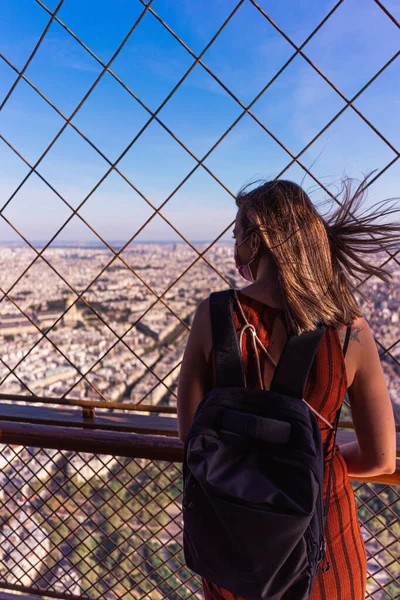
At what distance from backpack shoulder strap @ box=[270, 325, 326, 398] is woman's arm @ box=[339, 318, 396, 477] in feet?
0.36

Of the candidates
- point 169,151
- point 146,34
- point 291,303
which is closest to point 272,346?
point 291,303

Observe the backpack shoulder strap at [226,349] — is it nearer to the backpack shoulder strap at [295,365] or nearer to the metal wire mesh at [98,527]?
the backpack shoulder strap at [295,365]

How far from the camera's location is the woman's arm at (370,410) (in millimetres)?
766

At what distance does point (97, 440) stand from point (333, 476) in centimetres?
82

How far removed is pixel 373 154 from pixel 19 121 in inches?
61.0

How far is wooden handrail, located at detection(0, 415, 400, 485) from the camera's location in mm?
1234

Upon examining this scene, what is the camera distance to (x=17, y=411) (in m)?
1.46

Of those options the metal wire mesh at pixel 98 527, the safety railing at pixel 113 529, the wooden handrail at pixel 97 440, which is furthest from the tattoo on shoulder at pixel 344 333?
the metal wire mesh at pixel 98 527

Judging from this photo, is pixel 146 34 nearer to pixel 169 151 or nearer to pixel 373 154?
pixel 169 151

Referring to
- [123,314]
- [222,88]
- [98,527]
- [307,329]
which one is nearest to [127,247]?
[222,88]

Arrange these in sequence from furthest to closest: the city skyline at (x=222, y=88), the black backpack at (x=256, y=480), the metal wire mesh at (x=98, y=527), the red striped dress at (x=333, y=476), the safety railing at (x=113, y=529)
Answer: the metal wire mesh at (x=98, y=527) → the safety railing at (x=113, y=529) → the city skyline at (x=222, y=88) → the red striped dress at (x=333, y=476) → the black backpack at (x=256, y=480)

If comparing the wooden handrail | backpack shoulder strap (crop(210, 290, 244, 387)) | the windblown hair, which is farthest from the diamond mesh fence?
backpack shoulder strap (crop(210, 290, 244, 387))

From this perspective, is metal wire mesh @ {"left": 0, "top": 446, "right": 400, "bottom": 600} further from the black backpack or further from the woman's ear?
the woman's ear

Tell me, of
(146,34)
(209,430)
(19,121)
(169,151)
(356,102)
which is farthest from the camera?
(19,121)
